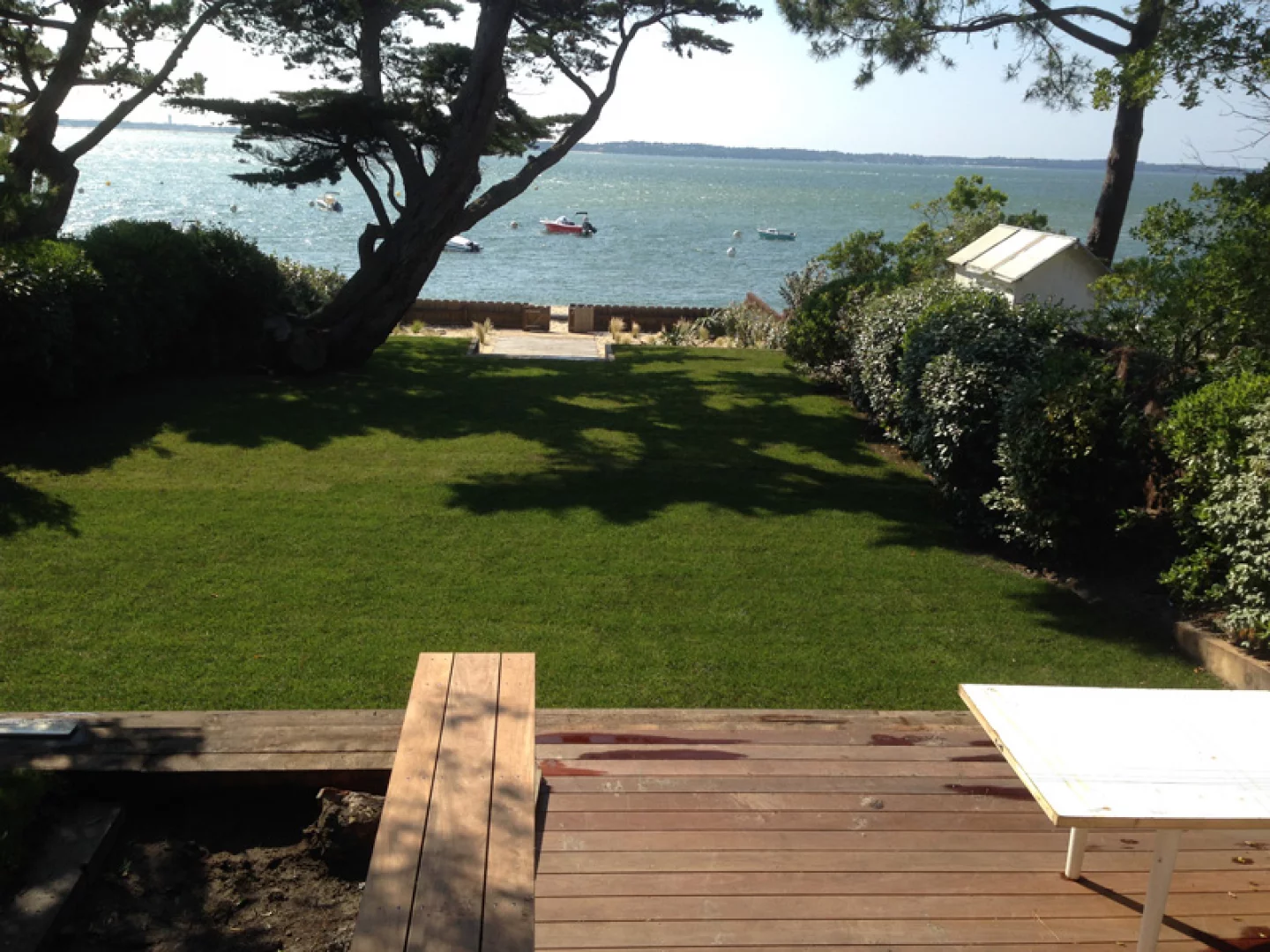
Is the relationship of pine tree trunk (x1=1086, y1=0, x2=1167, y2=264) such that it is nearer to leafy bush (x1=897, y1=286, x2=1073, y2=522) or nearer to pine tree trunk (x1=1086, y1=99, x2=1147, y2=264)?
pine tree trunk (x1=1086, y1=99, x2=1147, y2=264)

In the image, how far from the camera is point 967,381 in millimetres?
8250

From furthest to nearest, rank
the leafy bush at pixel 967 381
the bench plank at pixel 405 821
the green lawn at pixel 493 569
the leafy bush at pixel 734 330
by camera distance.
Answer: the leafy bush at pixel 734 330
the leafy bush at pixel 967 381
the green lawn at pixel 493 569
the bench plank at pixel 405 821

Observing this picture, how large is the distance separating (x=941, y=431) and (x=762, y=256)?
208 feet

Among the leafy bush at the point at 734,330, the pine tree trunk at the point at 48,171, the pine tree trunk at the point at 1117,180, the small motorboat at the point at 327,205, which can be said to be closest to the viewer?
the pine tree trunk at the point at 48,171

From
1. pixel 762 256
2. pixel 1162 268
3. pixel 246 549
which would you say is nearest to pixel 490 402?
pixel 246 549

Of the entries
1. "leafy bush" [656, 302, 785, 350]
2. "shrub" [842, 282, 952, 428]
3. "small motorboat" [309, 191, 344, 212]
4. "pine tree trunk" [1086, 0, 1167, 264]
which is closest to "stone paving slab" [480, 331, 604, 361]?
"leafy bush" [656, 302, 785, 350]

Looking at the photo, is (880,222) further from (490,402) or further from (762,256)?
(490,402)

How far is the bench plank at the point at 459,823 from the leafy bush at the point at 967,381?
533cm

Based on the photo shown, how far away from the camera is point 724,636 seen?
621cm

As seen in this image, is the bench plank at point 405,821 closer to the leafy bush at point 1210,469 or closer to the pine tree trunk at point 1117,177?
the leafy bush at point 1210,469

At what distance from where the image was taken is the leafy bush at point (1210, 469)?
19.6ft

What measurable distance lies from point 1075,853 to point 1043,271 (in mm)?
9230

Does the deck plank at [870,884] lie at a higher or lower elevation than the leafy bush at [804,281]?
lower

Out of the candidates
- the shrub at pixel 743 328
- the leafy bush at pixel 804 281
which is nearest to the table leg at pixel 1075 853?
the leafy bush at pixel 804 281
